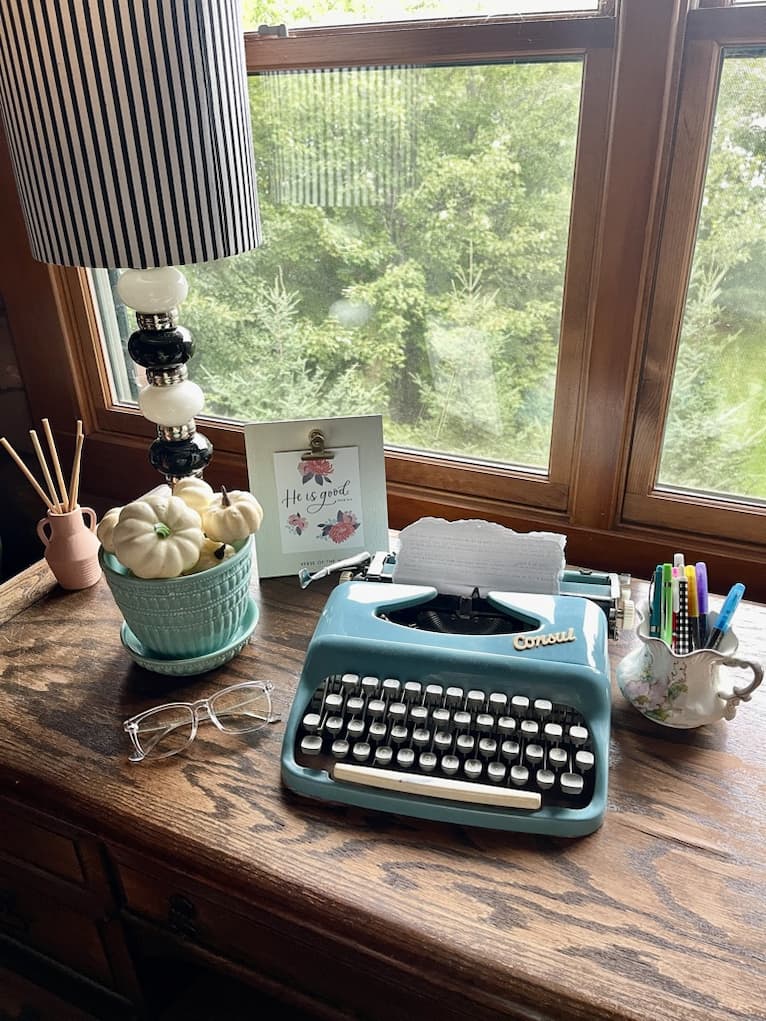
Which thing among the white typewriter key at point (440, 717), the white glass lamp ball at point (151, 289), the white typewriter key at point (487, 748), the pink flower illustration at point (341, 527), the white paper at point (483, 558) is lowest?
the white typewriter key at point (487, 748)

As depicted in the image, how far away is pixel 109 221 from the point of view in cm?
86

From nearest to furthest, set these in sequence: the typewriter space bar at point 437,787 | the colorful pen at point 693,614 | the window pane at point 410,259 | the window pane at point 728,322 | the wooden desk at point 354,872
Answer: the wooden desk at point 354,872 < the typewriter space bar at point 437,787 < the colorful pen at point 693,614 < the window pane at point 728,322 < the window pane at point 410,259

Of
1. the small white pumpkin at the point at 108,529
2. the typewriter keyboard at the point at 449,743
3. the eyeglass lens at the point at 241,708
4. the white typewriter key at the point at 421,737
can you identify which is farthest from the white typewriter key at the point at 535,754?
the small white pumpkin at the point at 108,529

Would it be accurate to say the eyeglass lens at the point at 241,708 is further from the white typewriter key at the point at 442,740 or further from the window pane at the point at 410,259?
the window pane at the point at 410,259

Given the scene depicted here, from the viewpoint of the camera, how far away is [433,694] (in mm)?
844

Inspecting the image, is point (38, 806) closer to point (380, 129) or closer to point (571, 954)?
point (571, 954)

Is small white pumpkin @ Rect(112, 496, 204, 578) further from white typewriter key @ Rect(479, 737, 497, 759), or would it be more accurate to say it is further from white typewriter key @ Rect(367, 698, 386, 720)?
white typewriter key @ Rect(479, 737, 497, 759)

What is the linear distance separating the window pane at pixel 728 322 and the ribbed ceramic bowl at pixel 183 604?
65 cm

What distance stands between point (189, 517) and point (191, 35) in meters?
0.50

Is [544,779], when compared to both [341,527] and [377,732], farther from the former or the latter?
[341,527]

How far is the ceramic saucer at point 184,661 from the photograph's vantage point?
0.97 meters

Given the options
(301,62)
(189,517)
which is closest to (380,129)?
(301,62)

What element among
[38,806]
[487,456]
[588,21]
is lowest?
[38,806]

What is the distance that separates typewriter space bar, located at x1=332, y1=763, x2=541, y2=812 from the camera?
77 centimetres
